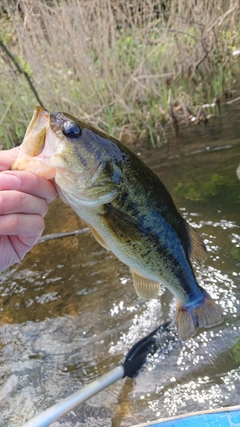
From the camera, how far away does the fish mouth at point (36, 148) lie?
144cm

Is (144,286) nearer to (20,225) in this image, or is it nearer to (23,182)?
(20,225)

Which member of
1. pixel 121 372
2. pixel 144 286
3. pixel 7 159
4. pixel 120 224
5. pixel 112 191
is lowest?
pixel 121 372

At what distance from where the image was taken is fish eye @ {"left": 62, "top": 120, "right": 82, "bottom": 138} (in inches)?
57.9

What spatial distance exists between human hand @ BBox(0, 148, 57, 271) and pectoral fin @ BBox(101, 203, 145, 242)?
224 mm

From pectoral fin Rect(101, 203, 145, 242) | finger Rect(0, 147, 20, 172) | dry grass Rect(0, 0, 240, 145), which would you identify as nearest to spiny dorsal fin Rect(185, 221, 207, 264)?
pectoral fin Rect(101, 203, 145, 242)

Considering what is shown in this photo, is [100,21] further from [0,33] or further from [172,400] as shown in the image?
[172,400]

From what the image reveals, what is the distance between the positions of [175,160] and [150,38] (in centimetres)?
195

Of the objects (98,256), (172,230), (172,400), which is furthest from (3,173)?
(98,256)

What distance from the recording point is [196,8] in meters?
5.63

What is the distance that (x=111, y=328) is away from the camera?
3.12 m

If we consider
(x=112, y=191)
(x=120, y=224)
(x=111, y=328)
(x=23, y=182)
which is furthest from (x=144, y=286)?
(x=111, y=328)

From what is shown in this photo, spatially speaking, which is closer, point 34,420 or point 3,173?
point 3,173

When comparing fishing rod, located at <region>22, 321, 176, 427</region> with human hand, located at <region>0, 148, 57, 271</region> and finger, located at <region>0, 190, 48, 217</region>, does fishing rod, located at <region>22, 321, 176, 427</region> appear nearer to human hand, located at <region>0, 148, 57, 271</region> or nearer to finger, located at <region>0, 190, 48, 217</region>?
human hand, located at <region>0, 148, 57, 271</region>

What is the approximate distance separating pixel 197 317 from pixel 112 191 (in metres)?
0.84
